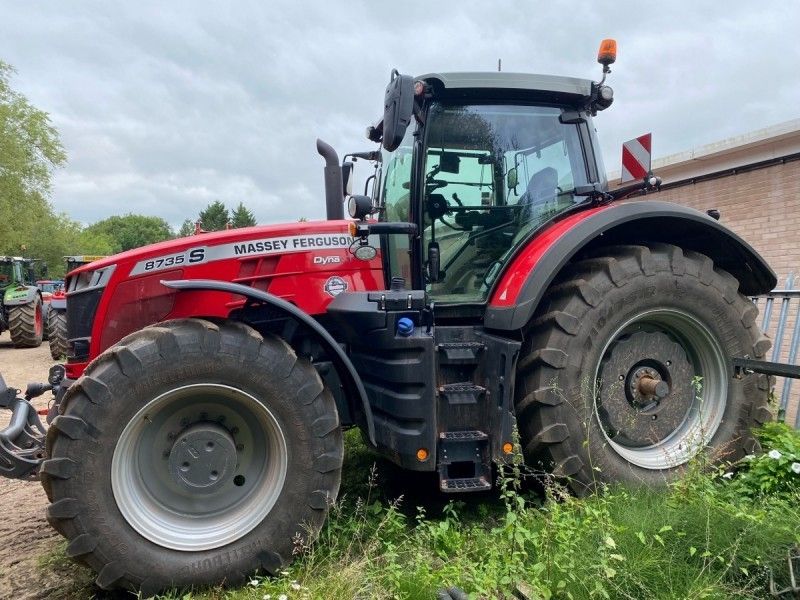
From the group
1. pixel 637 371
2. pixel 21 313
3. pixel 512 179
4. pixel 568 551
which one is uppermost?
pixel 512 179

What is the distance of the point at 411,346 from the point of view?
2742 millimetres

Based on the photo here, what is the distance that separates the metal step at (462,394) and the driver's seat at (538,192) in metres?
1.02

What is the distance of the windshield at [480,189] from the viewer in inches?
120

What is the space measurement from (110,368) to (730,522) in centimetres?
270

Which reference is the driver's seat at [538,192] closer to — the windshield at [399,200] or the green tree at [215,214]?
the windshield at [399,200]

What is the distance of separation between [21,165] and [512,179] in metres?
25.2

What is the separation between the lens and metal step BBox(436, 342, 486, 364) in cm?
289

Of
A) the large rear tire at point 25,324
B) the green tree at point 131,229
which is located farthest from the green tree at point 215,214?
the large rear tire at point 25,324

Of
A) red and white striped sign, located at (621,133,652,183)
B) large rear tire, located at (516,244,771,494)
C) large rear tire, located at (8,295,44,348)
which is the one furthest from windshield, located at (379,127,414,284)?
large rear tire, located at (8,295,44,348)

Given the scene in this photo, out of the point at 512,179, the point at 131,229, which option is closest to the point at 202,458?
the point at 512,179

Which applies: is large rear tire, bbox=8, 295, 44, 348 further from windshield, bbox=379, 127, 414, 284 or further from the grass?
the grass

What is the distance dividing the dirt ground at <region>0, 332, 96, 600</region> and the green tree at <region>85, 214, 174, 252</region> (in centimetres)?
8108

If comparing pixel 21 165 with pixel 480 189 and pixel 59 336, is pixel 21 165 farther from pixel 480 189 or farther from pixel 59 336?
pixel 480 189

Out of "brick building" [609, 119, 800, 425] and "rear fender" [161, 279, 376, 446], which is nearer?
"rear fender" [161, 279, 376, 446]
